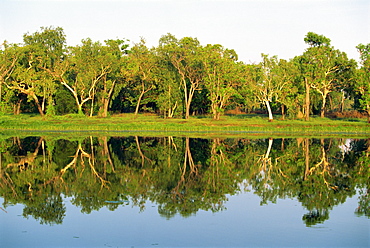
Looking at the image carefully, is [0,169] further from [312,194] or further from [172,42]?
[172,42]

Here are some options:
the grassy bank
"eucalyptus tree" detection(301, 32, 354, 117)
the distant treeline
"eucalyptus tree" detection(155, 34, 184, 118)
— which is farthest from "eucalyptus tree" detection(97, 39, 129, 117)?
"eucalyptus tree" detection(301, 32, 354, 117)

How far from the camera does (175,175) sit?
83.1ft

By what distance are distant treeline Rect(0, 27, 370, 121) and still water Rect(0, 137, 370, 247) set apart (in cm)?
2883

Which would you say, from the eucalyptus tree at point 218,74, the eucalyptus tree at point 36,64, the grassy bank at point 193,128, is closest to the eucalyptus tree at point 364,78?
the grassy bank at point 193,128

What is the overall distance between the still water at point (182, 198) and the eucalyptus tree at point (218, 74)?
28.0m

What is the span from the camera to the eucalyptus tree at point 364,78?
62781mm

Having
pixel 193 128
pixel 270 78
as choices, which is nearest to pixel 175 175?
pixel 193 128

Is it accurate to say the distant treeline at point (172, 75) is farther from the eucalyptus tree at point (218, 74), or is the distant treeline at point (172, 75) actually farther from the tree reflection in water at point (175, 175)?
the tree reflection in water at point (175, 175)

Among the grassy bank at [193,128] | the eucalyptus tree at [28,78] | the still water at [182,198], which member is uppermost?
the eucalyptus tree at [28,78]

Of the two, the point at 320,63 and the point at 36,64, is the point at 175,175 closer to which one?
the point at 320,63

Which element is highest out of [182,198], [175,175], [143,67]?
[143,67]

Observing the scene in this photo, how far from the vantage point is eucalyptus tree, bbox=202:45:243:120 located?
62.5 metres

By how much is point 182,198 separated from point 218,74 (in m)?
44.6

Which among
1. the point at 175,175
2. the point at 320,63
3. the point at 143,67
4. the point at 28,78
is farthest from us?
the point at 143,67
